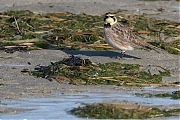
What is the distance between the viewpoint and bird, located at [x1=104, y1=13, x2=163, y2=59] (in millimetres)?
12078

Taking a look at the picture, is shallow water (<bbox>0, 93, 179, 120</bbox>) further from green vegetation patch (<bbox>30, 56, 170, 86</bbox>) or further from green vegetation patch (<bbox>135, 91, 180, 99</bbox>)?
green vegetation patch (<bbox>30, 56, 170, 86</bbox>)

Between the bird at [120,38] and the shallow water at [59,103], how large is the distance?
9.82 feet

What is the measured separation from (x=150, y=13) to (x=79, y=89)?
817 centimetres

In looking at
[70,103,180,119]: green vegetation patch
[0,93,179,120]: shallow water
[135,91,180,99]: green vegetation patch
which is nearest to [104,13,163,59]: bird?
[135,91,180,99]: green vegetation patch

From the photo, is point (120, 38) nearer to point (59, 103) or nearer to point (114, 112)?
point (59, 103)

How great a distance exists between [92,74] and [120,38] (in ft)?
6.72

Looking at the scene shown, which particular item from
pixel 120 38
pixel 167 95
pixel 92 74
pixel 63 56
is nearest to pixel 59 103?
pixel 167 95

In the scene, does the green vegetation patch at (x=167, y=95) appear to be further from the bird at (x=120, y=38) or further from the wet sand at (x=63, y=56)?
the bird at (x=120, y=38)

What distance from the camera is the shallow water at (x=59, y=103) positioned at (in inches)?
313

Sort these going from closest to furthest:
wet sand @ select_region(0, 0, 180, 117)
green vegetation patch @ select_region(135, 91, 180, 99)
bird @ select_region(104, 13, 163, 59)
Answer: green vegetation patch @ select_region(135, 91, 180, 99) → wet sand @ select_region(0, 0, 180, 117) → bird @ select_region(104, 13, 163, 59)

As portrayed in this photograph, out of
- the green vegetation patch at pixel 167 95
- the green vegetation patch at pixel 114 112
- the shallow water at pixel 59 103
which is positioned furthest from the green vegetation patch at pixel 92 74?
the green vegetation patch at pixel 114 112

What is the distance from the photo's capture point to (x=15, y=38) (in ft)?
44.4

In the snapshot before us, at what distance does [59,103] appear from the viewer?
8594mm

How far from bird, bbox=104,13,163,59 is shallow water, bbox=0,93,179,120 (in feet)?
9.82
